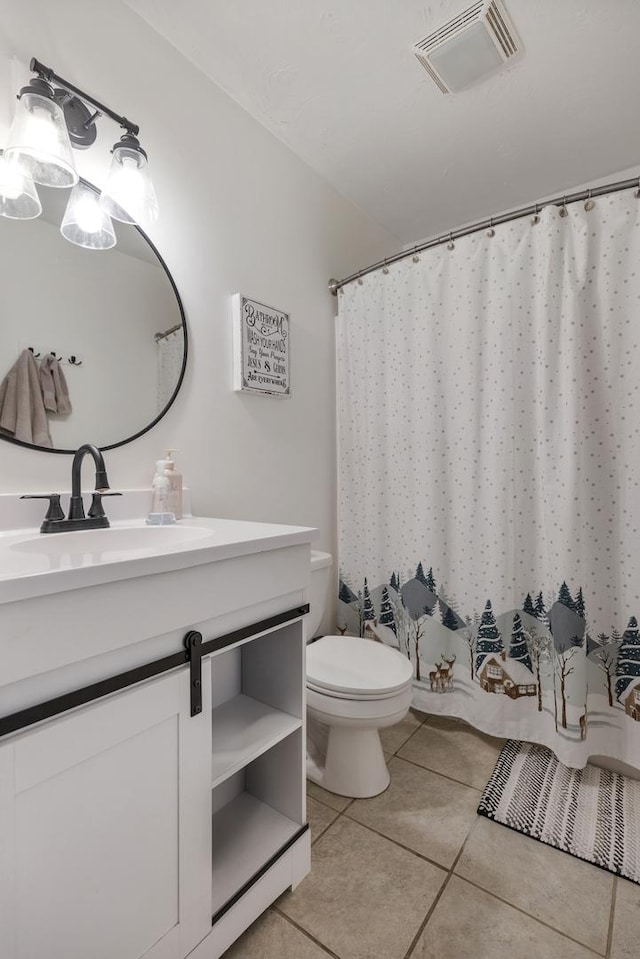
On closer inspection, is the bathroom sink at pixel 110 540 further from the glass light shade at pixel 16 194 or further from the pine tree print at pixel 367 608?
the pine tree print at pixel 367 608

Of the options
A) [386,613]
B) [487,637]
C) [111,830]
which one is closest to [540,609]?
[487,637]

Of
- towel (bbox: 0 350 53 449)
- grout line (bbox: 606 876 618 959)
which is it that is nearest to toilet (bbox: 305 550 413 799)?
grout line (bbox: 606 876 618 959)

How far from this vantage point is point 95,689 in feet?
2.23

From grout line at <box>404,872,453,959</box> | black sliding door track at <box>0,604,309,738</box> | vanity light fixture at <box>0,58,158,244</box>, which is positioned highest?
vanity light fixture at <box>0,58,158,244</box>

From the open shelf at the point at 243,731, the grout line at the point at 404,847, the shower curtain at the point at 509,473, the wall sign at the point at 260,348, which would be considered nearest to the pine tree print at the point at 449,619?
the shower curtain at the point at 509,473

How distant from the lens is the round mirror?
105 cm

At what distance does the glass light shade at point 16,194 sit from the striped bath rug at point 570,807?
6.84 ft

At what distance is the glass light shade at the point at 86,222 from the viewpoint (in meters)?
1.12

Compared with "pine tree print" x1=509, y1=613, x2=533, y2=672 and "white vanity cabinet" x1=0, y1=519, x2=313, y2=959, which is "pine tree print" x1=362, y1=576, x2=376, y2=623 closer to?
"pine tree print" x1=509, y1=613, x2=533, y2=672

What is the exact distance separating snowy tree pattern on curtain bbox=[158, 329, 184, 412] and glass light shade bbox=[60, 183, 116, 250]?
0.29 meters

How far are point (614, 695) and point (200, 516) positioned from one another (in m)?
1.51

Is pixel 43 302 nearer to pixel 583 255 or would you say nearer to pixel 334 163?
pixel 334 163

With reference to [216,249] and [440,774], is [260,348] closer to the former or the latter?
[216,249]

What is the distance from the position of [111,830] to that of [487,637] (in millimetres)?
1369
